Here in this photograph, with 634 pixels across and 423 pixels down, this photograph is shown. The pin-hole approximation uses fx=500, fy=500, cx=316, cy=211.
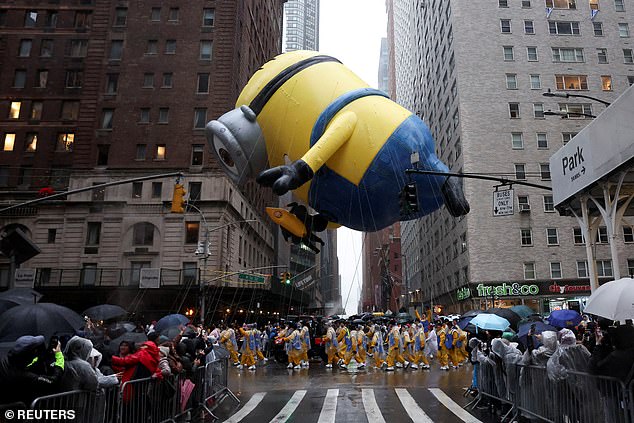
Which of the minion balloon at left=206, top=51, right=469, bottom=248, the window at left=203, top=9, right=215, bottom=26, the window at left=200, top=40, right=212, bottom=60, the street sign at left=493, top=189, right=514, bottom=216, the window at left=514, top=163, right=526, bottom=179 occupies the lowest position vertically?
the minion balloon at left=206, top=51, right=469, bottom=248

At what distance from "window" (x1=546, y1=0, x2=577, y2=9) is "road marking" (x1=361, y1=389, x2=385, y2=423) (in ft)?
153

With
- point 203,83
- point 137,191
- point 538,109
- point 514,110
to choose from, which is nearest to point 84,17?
point 203,83

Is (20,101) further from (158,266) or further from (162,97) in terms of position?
(158,266)

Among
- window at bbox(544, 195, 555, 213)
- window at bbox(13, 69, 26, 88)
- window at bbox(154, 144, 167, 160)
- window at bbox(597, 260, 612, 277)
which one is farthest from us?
window at bbox(13, 69, 26, 88)

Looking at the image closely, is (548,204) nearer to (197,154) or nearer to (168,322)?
(197,154)

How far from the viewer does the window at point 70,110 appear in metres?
43.5

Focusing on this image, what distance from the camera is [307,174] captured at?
6.48m

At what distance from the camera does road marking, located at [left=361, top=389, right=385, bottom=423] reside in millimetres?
9977

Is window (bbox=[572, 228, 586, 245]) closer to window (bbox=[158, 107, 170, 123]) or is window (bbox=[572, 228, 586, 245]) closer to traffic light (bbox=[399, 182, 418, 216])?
window (bbox=[158, 107, 170, 123])

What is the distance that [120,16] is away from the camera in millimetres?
43562

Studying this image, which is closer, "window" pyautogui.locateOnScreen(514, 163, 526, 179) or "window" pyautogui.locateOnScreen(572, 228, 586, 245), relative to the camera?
"window" pyautogui.locateOnScreen(572, 228, 586, 245)

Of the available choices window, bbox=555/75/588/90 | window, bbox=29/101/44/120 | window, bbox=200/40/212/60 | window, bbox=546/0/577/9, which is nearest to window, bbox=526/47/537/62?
window, bbox=555/75/588/90

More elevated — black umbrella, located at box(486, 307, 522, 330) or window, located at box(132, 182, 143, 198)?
window, located at box(132, 182, 143, 198)

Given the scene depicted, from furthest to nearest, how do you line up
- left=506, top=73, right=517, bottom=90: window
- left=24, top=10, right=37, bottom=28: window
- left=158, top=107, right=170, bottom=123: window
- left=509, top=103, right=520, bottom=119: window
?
left=506, top=73, right=517, bottom=90: window, left=24, top=10, right=37, bottom=28: window, left=509, top=103, right=520, bottom=119: window, left=158, top=107, right=170, bottom=123: window
